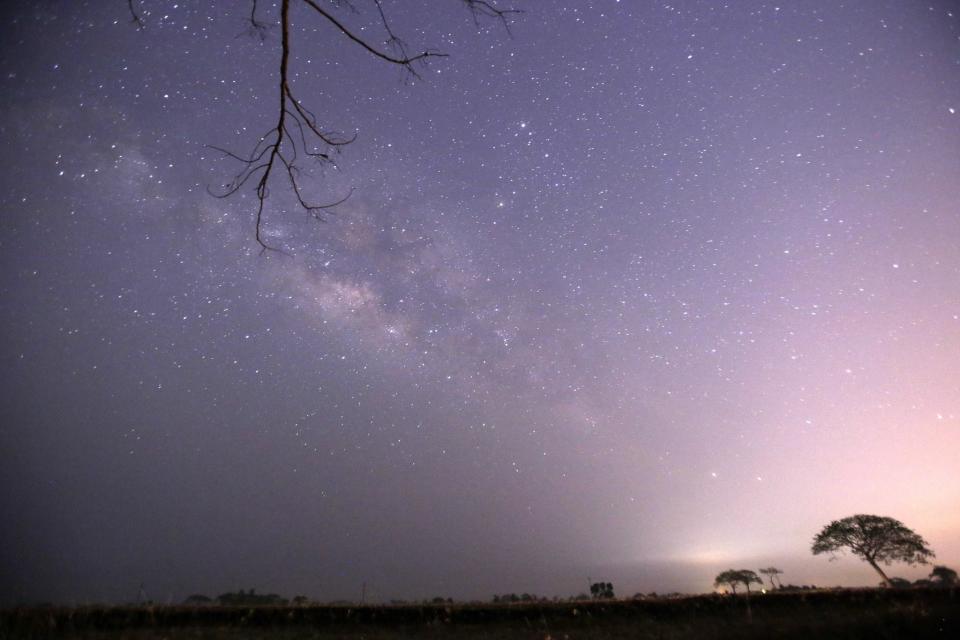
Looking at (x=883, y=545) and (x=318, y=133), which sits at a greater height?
(x=318, y=133)

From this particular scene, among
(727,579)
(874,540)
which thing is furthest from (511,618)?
(727,579)

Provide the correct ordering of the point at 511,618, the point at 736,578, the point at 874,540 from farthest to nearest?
1. the point at 736,578
2. the point at 874,540
3. the point at 511,618

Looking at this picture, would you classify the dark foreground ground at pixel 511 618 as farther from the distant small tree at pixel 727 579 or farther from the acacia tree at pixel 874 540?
the distant small tree at pixel 727 579

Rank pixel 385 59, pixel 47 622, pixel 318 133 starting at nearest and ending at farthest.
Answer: pixel 385 59
pixel 318 133
pixel 47 622

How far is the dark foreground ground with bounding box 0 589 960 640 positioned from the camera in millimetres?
10250

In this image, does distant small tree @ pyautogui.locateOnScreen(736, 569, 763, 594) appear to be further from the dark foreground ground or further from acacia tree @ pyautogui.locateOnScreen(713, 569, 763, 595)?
the dark foreground ground

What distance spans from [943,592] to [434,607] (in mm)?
15937

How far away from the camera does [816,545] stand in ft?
119

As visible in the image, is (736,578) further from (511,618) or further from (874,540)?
(511,618)

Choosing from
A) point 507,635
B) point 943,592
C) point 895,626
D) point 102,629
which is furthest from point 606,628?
point 102,629

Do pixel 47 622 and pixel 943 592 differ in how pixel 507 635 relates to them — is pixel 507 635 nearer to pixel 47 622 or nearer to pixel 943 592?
pixel 47 622

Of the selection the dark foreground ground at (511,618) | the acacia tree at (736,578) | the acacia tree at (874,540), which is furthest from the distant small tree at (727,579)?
the dark foreground ground at (511,618)

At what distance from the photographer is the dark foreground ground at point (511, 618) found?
10.2m

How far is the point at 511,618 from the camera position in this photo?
1252 cm
